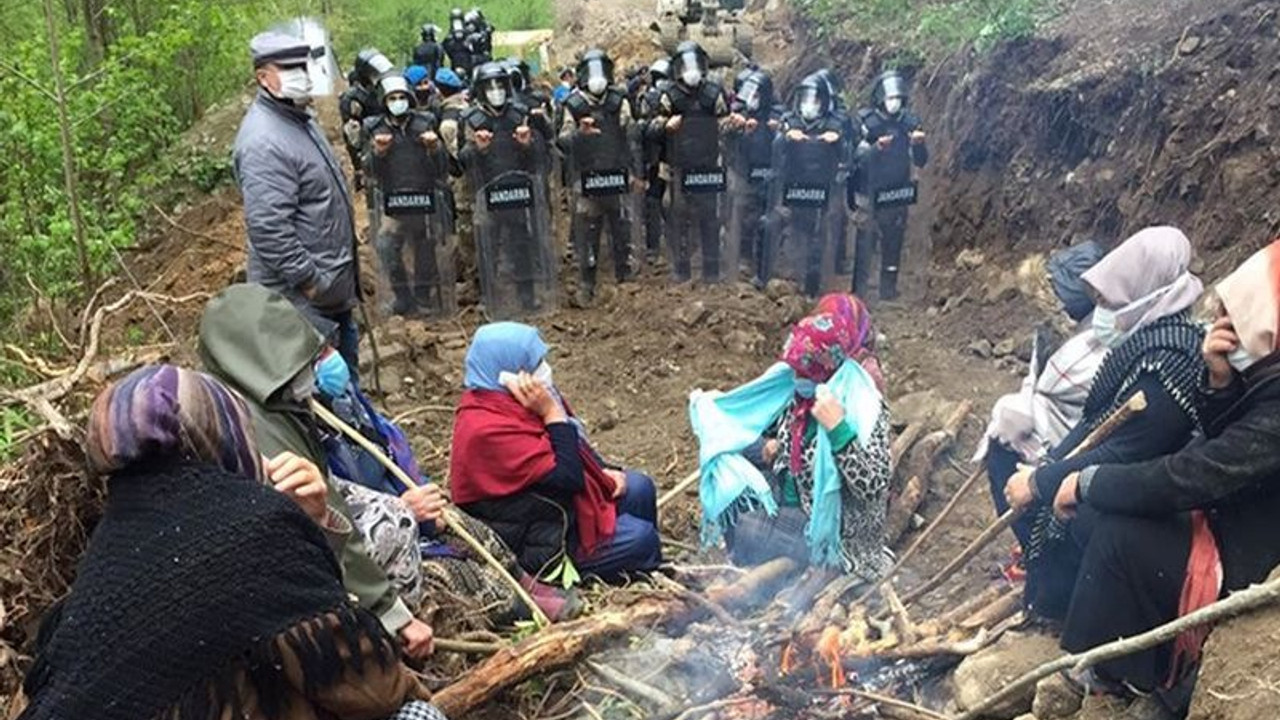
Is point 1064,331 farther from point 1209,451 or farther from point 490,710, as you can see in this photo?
point 490,710

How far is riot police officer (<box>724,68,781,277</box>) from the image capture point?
8680mm

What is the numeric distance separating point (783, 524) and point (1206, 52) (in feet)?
15.6

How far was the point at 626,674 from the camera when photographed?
11.8 ft

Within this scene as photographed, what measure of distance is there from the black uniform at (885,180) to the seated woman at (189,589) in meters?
7.03

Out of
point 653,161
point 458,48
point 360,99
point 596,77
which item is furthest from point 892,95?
point 458,48

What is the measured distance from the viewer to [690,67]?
8.51 metres

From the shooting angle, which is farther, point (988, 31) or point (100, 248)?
point (988, 31)

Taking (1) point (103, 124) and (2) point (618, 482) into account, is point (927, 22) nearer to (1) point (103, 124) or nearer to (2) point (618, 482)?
(2) point (618, 482)

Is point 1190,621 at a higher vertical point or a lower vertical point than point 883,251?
higher

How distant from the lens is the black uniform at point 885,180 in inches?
324

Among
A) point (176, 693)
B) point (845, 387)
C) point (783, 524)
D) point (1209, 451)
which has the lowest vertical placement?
point (783, 524)

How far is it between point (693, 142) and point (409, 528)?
584 centimetres

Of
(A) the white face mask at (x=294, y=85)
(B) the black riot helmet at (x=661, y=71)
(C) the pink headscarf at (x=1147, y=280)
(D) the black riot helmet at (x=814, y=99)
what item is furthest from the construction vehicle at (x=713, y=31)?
(C) the pink headscarf at (x=1147, y=280)

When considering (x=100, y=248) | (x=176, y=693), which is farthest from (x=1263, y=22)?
(x=100, y=248)
